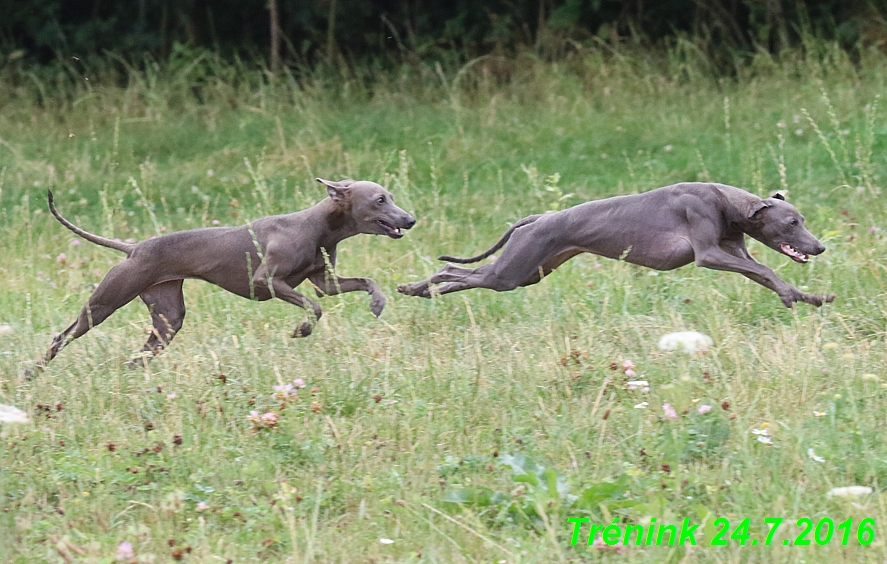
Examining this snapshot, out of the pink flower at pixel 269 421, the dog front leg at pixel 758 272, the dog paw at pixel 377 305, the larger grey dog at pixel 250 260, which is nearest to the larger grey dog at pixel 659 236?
the dog front leg at pixel 758 272

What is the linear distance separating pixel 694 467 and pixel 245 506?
1586mm

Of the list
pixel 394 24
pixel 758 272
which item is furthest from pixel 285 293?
pixel 394 24

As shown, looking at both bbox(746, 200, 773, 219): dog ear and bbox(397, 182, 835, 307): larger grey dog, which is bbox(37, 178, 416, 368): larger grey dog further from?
bbox(746, 200, 773, 219): dog ear

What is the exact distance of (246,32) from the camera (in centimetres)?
1449

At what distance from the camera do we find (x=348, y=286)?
5.80 meters

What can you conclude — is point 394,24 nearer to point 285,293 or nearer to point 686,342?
point 285,293

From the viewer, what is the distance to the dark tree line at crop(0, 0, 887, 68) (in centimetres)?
1248

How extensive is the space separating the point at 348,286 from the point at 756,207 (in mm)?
2006

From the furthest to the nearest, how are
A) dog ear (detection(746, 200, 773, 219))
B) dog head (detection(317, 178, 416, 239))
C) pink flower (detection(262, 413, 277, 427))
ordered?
1. dog head (detection(317, 178, 416, 239))
2. dog ear (detection(746, 200, 773, 219))
3. pink flower (detection(262, 413, 277, 427))

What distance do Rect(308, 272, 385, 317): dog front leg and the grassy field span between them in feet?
0.66

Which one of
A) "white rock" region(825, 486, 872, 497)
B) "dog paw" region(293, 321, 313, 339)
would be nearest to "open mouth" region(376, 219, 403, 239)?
"dog paw" region(293, 321, 313, 339)

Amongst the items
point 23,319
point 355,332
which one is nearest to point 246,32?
point 23,319

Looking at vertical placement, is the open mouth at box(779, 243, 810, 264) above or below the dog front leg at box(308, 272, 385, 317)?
above

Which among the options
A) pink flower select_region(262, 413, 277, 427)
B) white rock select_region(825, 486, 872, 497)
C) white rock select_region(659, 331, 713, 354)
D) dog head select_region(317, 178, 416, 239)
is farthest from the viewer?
dog head select_region(317, 178, 416, 239)
